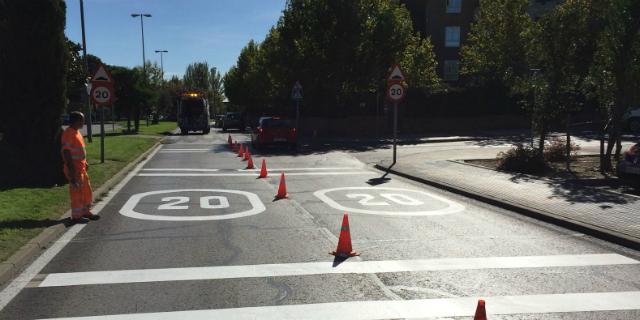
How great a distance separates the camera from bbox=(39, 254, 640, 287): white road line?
5.50 metres

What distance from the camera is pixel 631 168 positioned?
37.9 feet

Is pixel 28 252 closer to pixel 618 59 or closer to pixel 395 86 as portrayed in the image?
pixel 395 86

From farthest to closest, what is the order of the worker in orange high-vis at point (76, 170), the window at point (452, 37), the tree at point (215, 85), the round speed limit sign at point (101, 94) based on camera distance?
the tree at point (215, 85) < the window at point (452, 37) < the round speed limit sign at point (101, 94) < the worker in orange high-vis at point (76, 170)

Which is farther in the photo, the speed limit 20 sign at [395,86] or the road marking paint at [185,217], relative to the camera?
the speed limit 20 sign at [395,86]

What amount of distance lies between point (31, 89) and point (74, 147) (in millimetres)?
4599

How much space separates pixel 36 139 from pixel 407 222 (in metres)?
8.38

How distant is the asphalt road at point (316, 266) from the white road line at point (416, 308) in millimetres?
16

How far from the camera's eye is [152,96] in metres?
A: 43.2

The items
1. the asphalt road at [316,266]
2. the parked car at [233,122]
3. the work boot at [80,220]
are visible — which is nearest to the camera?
the asphalt road at [316,266]

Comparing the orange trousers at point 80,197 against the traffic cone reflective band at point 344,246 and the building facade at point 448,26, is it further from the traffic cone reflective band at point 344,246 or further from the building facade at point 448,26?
the building facade at point 448,26

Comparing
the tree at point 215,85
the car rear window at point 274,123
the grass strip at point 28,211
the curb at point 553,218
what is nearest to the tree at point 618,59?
the curb at point 553,218

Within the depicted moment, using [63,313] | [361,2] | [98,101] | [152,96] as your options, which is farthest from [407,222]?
[152,96]

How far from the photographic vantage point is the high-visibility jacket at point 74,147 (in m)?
8.10

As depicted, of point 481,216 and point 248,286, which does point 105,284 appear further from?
point 481,216
